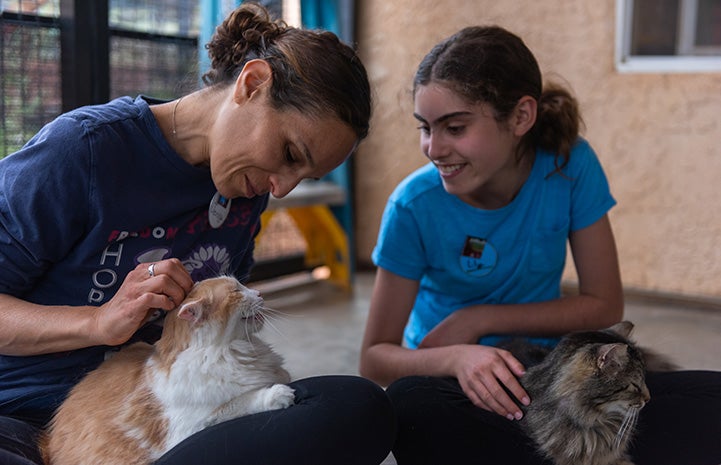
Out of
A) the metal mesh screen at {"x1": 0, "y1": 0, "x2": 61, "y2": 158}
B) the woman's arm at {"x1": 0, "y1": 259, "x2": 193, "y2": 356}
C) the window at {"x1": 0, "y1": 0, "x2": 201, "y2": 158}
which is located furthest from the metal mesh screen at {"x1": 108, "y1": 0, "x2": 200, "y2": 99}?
the woman's arm at {"x1": 0, "y1": 259, "x2": 193, "y2": 356}

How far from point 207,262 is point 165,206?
0.54 feet

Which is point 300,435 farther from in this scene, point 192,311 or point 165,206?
point 165,206

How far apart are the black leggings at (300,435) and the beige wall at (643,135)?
94.5 inches

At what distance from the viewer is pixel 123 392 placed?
51.3 inches

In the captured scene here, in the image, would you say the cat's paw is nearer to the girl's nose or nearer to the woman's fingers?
the woman's fingers

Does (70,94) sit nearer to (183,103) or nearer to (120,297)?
(183,103)

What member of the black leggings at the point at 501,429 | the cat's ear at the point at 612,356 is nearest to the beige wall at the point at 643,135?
the black leggings at the point at 501,429

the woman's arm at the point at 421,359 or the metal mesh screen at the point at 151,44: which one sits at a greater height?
the metal mesh screen at the point at 151,44

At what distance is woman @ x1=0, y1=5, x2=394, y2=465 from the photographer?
48.8 inches

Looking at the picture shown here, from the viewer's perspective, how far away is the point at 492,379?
4.93 ft

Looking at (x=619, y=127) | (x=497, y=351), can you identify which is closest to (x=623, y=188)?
(x=619, y=127)

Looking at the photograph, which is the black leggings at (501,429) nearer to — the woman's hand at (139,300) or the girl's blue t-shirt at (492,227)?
the girl's blue t-shirt at (492,227)

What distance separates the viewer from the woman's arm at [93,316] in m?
1.20

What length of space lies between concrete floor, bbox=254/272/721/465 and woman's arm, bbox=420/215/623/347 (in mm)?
837
